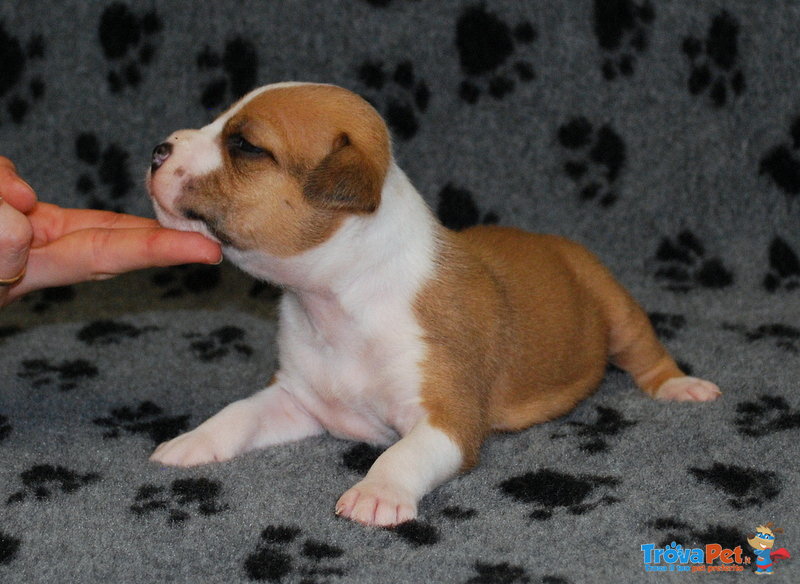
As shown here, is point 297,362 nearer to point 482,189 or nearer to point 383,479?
point 383,479

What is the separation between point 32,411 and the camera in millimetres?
4719

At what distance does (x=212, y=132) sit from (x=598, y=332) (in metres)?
2.10

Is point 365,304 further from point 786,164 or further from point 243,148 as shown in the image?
point 786,164

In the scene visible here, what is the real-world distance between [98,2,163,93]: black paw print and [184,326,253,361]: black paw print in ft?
7.45

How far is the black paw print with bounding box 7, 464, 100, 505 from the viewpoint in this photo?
376cm

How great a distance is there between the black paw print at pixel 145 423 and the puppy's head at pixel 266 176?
966 mm

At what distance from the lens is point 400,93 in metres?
7.23

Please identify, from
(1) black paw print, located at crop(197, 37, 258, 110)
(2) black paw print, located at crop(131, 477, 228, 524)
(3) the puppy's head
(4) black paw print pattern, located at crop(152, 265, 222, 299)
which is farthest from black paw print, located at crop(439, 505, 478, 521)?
(1) black paw print, located at crop(197, 37, 258, 110)

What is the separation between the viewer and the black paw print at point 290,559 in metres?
3.20

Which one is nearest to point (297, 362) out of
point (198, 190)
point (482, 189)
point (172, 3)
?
point (198, 190)

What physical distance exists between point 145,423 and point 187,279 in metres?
2.84

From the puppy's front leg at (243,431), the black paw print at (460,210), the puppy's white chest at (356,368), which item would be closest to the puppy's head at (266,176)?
the puppy's white chest at (356,368)

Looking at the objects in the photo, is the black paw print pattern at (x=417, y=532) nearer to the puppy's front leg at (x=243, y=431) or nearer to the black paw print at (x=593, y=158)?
the puppy's front leg at (x=243, y=431)

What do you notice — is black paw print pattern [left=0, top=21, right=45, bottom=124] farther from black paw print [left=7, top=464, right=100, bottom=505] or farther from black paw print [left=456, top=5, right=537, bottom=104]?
black paw print [left=7, top=464, right=100, bottom=505]
